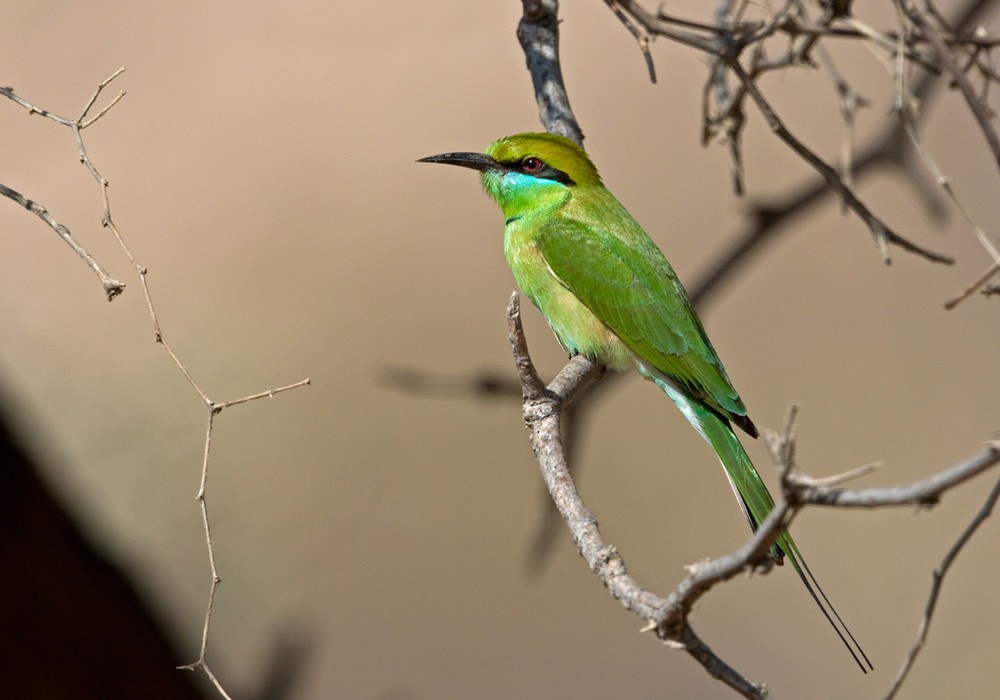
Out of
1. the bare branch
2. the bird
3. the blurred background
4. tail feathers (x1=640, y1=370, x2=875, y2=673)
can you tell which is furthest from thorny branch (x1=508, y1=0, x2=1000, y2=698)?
the blurred background

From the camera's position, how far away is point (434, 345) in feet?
14.0

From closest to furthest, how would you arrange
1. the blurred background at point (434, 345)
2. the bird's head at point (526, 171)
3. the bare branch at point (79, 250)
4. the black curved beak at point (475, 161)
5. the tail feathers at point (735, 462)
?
the bare branch at point (79, 250) → the tail feathers at point (735, 462) → the bird's head at point (526, 171) → the black curved beak at point (475, 161) → the blurred background at point (434, 345)

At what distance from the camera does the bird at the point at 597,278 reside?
2.20 metres

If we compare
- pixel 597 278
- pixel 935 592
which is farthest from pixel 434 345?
pixel 935 592

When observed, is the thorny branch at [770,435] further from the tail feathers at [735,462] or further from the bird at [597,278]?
the tail feathers at [735,462]

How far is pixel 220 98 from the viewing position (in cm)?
455

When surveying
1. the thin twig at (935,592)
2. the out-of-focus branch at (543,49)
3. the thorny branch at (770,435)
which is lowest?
the thin twig at (935,592)

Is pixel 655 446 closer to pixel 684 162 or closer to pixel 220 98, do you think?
pixel 684 162

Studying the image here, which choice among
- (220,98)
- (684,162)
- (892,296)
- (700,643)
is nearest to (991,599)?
(892,296)

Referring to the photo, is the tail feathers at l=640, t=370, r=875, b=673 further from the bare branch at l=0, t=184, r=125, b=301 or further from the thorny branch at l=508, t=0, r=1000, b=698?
the bare branch at l=0, t=184, r=125, b=301

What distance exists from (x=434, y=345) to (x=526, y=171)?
1840 millimetres

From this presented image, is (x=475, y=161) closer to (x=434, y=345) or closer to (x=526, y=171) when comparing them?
(x=526, y=171)

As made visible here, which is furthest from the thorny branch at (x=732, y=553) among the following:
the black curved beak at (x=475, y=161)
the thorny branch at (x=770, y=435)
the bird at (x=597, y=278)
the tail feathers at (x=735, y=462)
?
the black curved beak at (x=475, y=161)

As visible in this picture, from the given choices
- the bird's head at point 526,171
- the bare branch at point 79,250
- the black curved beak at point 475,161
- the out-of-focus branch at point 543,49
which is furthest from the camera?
Answer: the black curved beak at point 475,161
